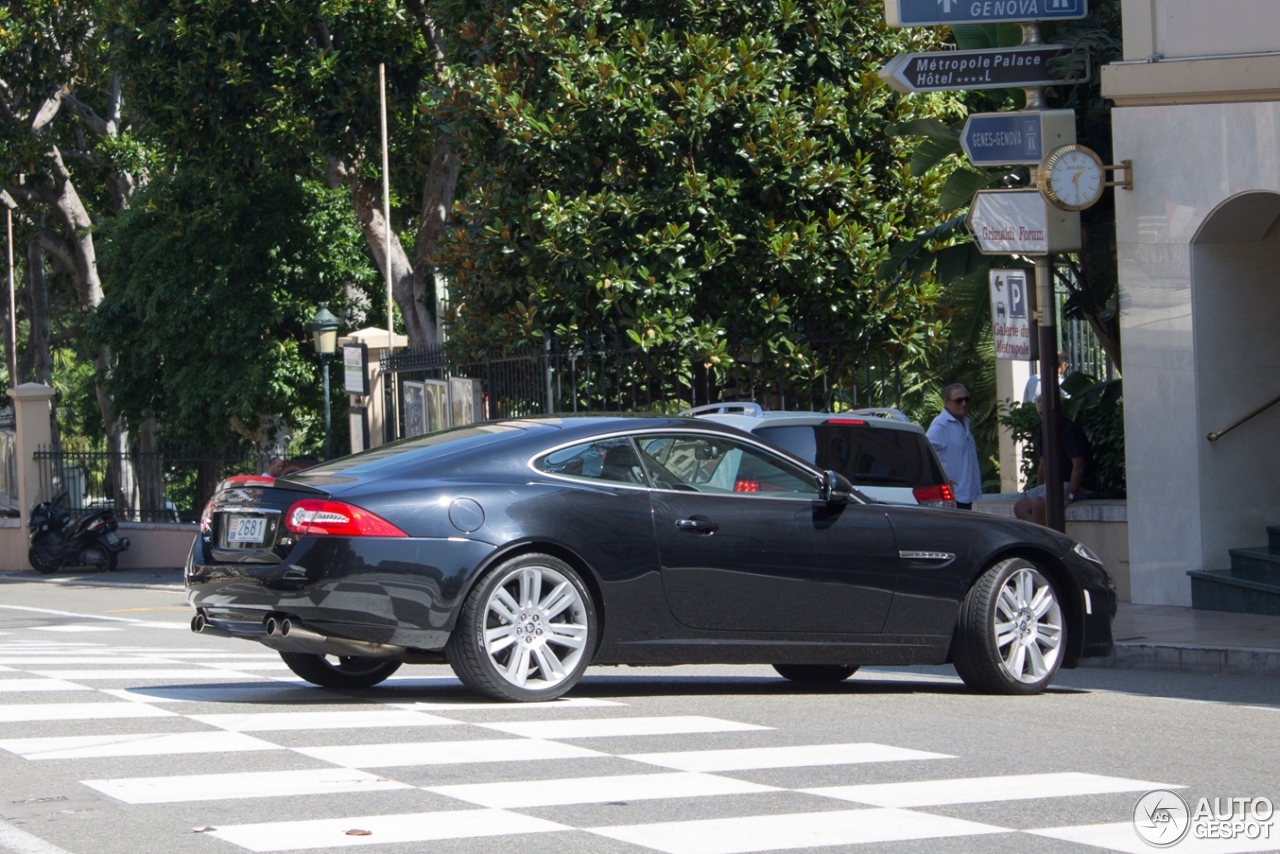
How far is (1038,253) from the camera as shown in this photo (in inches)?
549

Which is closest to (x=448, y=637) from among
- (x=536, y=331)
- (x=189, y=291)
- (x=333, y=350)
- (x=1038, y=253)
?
(x=1038, y=253)

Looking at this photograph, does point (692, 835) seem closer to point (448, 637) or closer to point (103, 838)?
point (103, 838)

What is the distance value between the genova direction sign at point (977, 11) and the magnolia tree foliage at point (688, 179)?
155 inches

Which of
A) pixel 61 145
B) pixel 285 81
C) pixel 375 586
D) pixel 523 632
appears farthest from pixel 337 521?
pixel 61 145

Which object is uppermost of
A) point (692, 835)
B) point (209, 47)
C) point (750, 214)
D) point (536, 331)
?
point (209, 47)

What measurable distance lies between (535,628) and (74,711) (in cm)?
219

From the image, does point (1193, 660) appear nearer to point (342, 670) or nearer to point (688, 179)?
point (342, 670)

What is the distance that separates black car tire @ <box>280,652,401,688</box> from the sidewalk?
5.21 meters

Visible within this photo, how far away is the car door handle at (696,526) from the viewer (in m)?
8.57

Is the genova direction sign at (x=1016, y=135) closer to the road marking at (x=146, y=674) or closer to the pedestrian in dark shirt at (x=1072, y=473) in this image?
the pedestrian in dark shirt at (x=1072, y=473)

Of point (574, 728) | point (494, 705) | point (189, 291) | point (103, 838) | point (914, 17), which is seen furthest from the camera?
point (189, 291)

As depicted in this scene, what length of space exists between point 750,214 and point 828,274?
1.05 m

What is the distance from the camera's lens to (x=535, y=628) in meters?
8.15

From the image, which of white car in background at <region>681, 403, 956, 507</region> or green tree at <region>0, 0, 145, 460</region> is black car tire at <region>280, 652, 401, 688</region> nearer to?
white car in background at <region>681, 403, 956, 507</region>
